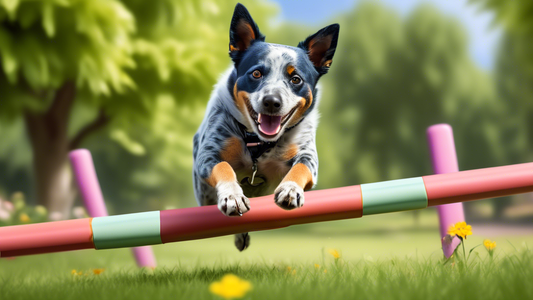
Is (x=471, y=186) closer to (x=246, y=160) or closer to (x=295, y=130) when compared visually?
(x=295, y=130)

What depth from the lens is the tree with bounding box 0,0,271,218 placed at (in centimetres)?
543

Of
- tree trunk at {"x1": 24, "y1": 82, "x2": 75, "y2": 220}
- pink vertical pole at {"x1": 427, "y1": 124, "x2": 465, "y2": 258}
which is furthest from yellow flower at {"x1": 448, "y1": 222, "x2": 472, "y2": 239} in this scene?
tree trunk at {"x1": 24, "y1": 82, "x2": 75, "y2": 220}

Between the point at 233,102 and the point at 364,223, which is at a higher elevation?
the point at 233,102

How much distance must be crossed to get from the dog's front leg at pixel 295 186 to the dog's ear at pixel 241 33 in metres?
0.68

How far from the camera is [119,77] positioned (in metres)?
5.75

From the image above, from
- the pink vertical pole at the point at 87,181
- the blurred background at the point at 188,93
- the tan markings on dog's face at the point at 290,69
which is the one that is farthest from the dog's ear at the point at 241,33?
the blurred background at the point at 188,93

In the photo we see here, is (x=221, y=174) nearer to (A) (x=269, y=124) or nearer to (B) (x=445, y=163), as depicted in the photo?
(A) (x=269, y=124)

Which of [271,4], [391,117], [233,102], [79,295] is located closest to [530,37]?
[391,117]

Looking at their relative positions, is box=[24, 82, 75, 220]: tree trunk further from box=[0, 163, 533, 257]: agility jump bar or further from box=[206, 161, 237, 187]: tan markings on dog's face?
box=[206, 161, 237, 187]: tan markings on dog's face

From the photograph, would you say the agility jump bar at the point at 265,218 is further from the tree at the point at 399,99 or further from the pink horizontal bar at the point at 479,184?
the tree at the point at 399,99

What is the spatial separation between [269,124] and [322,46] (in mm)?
533

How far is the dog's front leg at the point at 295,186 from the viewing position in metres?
1.84

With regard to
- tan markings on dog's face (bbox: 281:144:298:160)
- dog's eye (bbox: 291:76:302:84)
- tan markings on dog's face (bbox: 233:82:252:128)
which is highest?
dog's eye (bbox: 291:76:302:84)

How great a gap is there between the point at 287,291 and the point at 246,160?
858 mm
